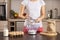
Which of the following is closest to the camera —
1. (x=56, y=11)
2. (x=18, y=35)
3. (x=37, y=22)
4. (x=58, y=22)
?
(x=18, y=35)

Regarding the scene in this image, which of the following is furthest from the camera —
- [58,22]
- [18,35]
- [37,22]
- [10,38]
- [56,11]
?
[56,11]

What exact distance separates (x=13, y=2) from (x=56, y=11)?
1167mm

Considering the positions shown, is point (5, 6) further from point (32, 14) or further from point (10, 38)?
point (10, 38)

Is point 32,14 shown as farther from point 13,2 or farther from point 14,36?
point 13,2

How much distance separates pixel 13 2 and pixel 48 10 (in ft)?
3.17

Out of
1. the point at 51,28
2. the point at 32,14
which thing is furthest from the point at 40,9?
the point at 51,28

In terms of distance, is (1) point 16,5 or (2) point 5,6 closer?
(2) point 5,6

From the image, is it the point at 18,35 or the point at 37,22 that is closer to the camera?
the point at 18,35

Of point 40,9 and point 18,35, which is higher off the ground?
point 40,9

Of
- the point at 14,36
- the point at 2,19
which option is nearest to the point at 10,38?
the point at 14,36

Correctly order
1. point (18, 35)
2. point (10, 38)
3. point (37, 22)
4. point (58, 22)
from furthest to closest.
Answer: point (58, 22) → point (37, 22) → point (18, 35) → point (10, 38)

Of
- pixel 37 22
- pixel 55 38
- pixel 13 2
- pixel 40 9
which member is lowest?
pixel 55 38

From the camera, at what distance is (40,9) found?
8.93 ft

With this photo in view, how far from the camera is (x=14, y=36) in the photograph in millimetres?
2156
